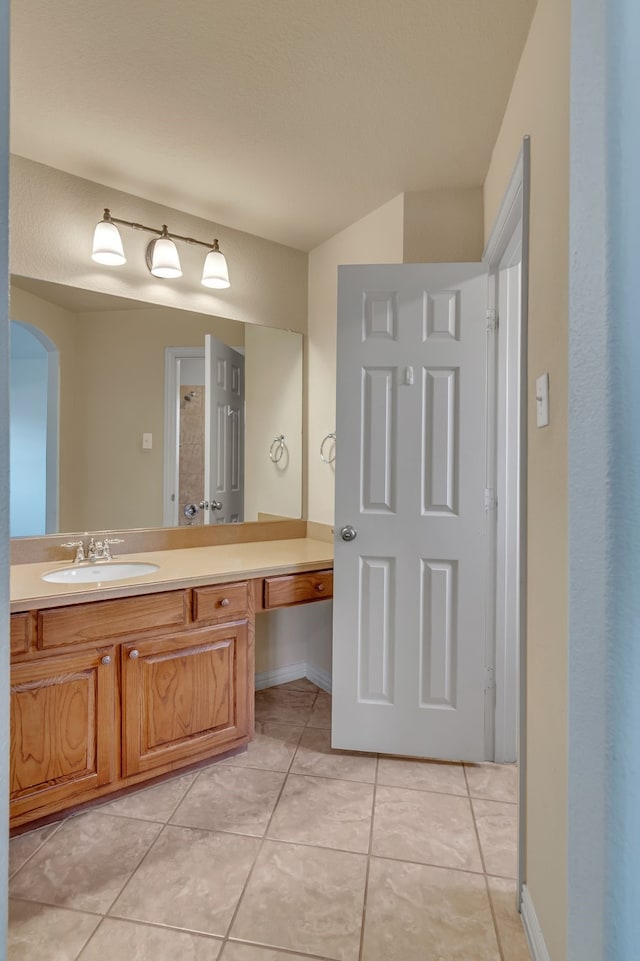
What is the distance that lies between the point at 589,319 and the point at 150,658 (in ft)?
5.80

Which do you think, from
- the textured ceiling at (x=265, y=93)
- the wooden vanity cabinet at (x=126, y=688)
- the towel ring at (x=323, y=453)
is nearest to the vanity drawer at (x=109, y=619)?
the wooden vanity cabinet at (x=126, y=688)

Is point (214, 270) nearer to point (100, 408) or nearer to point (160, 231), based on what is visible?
point (160, 231)

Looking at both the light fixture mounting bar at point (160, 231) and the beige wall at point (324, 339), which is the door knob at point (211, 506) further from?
the light fixture mounting bar at point (160, 231)

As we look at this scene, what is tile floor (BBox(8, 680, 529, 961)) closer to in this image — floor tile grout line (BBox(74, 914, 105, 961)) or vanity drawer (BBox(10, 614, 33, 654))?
floor tile grout line (BBox(74, 914, 105, 961))

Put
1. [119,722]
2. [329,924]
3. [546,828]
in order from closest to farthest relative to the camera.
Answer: [546,828] < [329,924] < [119,722]

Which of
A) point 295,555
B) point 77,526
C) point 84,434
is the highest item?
point 84,434

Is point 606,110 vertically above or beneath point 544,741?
above

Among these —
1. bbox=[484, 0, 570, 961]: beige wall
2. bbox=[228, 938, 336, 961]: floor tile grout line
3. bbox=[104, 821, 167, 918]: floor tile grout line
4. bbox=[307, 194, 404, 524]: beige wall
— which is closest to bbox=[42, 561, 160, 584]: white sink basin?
bbox=[104, 821, 167, 918]: floor tile grout line

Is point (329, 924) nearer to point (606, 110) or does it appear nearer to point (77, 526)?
point (77, 526)

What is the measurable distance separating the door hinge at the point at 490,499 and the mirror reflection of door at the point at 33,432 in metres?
1.82

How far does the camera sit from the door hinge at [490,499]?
209 centimetres

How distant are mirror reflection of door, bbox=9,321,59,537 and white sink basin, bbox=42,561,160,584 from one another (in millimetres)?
242

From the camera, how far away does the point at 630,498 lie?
67 cm

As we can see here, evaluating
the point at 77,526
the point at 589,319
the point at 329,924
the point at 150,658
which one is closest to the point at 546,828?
the point at 329,924
